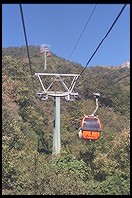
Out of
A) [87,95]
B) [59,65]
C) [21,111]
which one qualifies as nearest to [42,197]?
[21,111]

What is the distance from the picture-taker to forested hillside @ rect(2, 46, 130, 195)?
8289mm

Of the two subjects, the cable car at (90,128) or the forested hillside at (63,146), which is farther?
the cable car at (90,128)

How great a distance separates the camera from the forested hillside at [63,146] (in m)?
8.29

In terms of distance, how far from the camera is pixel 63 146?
22656 millimetres

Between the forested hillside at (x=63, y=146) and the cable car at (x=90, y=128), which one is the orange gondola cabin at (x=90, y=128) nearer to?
the cable car at (x=90, y=128)

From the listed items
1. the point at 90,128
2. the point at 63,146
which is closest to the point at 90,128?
the point at 90,128

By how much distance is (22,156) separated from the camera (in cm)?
1461

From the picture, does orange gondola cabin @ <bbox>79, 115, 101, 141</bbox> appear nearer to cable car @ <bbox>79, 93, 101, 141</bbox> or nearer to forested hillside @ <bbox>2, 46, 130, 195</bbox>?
cable car @ <bbox>79, 93, 101, 141</bbox>

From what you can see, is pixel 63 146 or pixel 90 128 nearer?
pixel 90 128

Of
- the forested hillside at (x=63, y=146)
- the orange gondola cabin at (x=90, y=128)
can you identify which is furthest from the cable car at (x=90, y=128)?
the forested hillside at (x=63, y=146)

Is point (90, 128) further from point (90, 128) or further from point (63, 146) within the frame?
point (63, 146)

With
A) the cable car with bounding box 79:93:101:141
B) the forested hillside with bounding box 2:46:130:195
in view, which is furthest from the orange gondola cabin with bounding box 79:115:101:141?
the forested hillside with bounding box 2:46:130:195

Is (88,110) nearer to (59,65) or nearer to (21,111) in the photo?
(21,111)

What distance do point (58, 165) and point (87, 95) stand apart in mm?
29466
